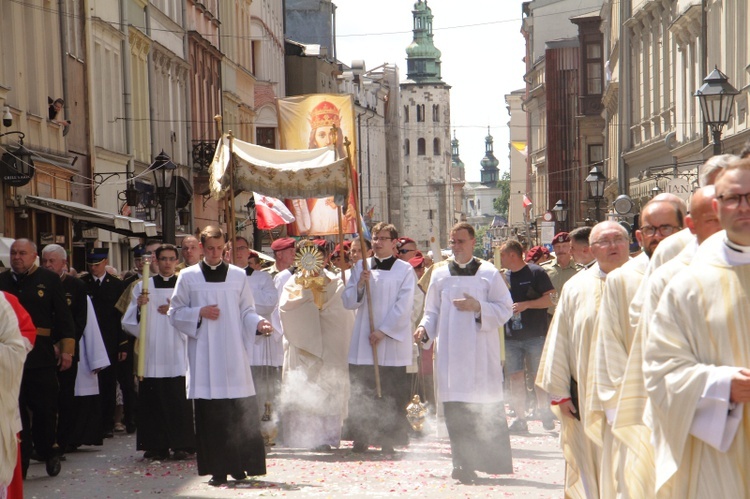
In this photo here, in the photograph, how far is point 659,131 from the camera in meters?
37.5

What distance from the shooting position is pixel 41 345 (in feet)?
38.8

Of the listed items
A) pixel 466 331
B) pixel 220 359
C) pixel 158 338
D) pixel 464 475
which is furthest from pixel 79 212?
pixel 464 475

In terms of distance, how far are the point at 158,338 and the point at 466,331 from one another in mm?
3064

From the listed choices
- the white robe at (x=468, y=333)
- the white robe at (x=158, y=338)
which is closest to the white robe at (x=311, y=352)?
the white robe at (x=158, y=338)

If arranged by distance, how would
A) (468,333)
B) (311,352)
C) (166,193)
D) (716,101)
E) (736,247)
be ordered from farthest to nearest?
(166,193), (716,101), (311,352), (468,333), (736,247)

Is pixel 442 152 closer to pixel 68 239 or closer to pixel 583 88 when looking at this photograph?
pixel 583 88

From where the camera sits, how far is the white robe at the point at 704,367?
5.35 metres

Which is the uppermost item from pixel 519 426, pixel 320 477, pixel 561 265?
pixel 561 265

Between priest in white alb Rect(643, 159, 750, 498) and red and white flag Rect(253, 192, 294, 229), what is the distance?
13962 millimetres

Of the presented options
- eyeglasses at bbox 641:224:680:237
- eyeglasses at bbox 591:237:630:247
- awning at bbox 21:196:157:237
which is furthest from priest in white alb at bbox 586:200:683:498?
awning at bbox 21:196:157:237

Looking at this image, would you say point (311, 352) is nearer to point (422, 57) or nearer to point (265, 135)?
point (265, 135)

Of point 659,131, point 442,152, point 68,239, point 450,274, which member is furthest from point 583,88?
point 442,152

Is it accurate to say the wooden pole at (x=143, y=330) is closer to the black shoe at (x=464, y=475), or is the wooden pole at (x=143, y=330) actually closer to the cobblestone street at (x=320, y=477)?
the cobblestone street at (x=320, y=477)

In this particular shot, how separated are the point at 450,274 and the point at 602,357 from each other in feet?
15.2
